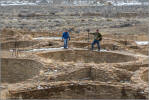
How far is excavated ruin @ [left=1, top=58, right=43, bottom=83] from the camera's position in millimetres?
12977

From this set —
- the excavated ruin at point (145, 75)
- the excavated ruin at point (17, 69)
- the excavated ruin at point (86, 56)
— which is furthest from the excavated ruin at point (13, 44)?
the excavated ruin at point (145, 75)

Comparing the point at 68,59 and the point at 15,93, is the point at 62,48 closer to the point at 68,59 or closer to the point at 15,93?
the point at 68,59

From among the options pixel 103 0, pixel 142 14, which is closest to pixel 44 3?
pixel 103 0

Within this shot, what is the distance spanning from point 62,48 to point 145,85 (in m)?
8.73

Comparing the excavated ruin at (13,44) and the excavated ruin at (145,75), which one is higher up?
the excavated ruin at (145,75)

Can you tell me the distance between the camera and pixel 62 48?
1727 centimetres

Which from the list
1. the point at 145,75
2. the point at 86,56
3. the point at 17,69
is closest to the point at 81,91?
the point at 145,75

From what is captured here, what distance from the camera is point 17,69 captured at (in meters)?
13.4

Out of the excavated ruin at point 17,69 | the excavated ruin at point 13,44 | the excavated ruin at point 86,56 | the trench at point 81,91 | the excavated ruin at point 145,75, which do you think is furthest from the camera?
the excavated ruin at point 13,44

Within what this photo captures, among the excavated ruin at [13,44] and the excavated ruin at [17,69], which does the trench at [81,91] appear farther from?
the excavated ruin at [13,44]

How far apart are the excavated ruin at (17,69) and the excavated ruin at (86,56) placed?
2.31m

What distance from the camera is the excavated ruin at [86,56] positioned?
15875 millimetres

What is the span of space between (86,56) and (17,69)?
430cm

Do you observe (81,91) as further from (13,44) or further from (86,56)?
(13,44)
